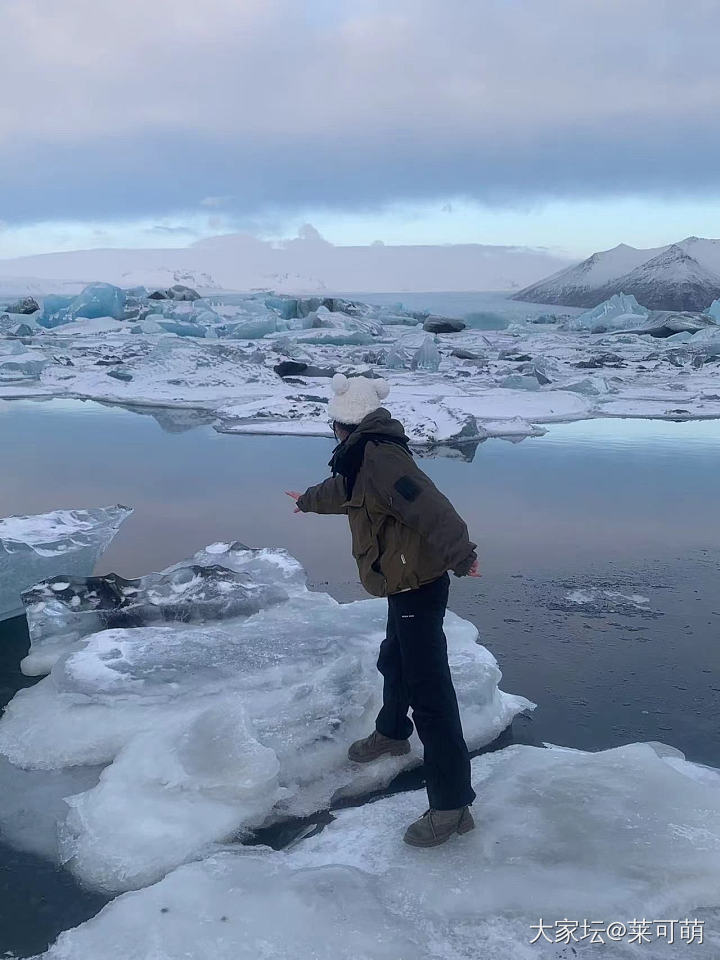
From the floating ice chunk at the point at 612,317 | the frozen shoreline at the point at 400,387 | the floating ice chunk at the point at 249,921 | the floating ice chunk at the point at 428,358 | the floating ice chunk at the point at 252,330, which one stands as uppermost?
the floating ice chunk at the point at 612,317

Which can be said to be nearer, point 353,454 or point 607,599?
point 353,454

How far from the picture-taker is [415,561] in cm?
219

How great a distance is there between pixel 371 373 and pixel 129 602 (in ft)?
33.1

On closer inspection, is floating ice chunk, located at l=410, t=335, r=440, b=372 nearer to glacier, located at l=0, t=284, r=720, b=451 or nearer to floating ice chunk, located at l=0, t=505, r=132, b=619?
Answer: glacier, located at l=0, t=284, r=720, b=451

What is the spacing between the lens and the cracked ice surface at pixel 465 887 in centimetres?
187

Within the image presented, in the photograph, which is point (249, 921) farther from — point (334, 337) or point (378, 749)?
point (334, 337)

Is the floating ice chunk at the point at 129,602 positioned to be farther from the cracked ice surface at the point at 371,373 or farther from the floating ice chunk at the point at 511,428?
the floating ice chunk at the point at 511,428

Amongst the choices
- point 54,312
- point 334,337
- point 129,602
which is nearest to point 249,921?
point 129,602

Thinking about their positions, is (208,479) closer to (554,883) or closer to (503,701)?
(503,701)

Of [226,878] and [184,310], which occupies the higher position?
[184,310]

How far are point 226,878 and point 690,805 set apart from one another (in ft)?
4.11

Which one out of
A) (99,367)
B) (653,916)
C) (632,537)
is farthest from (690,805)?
(99,367)

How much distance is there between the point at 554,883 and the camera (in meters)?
2.02

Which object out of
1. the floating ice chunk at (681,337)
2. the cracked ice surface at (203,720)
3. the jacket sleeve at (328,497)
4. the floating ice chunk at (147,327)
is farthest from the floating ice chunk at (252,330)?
the jacket sleeve at (328,497)
